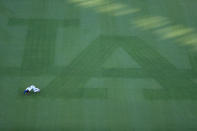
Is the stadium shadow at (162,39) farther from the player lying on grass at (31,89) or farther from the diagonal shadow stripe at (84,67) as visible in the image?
the player lying on grass at (31,89)

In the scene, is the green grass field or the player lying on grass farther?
the player lying on grass

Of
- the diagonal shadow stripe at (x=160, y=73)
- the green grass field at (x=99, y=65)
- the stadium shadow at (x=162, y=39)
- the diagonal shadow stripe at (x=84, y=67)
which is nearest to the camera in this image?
the green grass field at (x=99, y=65)

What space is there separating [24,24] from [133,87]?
33.7 ft

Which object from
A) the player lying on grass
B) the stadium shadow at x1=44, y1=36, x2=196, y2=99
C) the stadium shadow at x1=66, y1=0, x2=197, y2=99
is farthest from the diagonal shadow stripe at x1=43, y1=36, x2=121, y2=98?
the stadium shadow at x1=66, y1=0, x2=197, y2=99

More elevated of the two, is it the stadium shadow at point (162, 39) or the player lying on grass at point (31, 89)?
the stadium shadow at point (162, 39)

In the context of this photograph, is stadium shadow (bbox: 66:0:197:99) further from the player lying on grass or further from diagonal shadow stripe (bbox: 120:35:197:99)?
the player lying on grass

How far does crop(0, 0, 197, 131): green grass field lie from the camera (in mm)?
14070

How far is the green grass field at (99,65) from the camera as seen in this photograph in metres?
14.1

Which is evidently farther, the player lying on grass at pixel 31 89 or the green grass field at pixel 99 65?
the player lying on grass at pixel 31 89

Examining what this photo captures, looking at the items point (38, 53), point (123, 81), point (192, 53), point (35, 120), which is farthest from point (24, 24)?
point (192, 53)

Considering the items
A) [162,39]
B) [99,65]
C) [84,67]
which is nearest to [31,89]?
[84,67]

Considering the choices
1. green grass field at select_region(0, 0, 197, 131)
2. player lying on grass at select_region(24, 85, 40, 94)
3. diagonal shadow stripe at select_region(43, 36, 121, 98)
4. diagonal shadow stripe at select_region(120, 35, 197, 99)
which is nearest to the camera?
green grass field at select_region(0, 0, 197, 131)

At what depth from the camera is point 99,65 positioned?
15.9 metres

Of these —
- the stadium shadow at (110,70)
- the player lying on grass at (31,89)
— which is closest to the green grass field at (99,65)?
the stadium shadow at (110,70)
